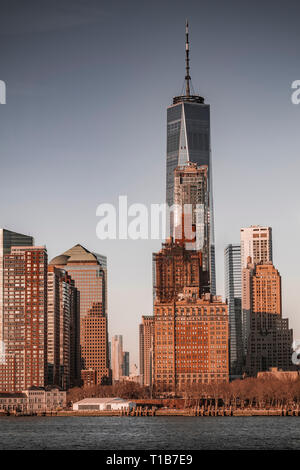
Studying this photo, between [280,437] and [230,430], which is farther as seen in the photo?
[230,430]

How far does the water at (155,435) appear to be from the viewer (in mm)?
115562

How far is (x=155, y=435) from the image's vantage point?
132375mm

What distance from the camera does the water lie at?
379 feet
